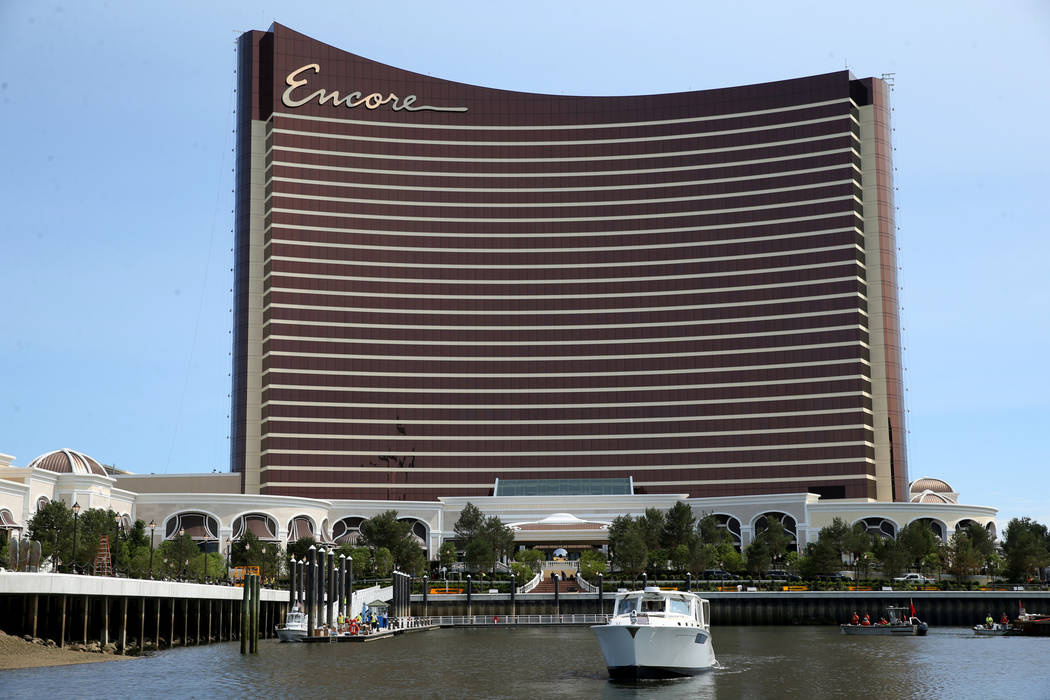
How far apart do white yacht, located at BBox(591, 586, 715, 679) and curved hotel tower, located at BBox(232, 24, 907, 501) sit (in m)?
123

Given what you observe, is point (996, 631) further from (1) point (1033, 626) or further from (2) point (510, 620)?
(2) point (510, 620)

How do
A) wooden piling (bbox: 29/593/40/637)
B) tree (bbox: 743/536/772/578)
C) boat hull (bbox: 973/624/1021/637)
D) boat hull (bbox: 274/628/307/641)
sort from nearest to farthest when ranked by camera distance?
wooden piling (bbox: 29/593/40/637), boat hull (bbox: 274/628/307/641), boat hull (bbox: 973/624/1021/637), tree (bbox: 743/536/772/578)

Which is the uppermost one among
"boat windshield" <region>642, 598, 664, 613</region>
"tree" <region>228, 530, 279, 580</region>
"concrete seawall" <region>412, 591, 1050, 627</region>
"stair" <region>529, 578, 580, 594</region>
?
"tree" <region>228, 530, 279, 580</region>

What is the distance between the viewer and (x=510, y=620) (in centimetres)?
12350

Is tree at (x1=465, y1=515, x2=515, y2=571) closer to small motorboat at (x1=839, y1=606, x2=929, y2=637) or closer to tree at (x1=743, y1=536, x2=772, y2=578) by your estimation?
tree at (x1=743, y1=536, x2=772, y2=578)

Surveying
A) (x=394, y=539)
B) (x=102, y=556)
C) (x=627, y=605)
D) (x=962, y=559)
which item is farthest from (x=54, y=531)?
(x=962, y=559)

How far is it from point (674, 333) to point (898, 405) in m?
36.4

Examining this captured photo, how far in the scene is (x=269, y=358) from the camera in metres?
188

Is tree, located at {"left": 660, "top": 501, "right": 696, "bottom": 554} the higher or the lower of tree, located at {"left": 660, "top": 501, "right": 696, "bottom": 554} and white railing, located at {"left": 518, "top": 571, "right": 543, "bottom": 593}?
the higher

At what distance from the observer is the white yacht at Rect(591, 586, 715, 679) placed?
2500 inches

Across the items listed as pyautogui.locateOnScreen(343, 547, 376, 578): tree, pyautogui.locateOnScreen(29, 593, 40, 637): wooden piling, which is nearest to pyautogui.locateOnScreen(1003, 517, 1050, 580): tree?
pyautogui.locateOnScreen(343, 547, 376, 578): tree

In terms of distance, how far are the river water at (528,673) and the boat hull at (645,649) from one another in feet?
2.98

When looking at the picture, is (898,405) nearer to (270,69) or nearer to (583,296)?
(583,296)

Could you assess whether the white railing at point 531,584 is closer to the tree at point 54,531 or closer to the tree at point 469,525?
the tree at point 469,525
